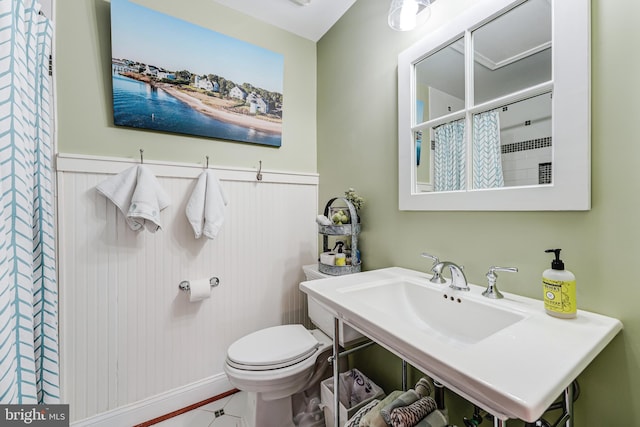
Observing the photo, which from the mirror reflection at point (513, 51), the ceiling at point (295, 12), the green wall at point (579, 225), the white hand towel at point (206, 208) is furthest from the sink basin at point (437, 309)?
the ceiling at point (295, 12)

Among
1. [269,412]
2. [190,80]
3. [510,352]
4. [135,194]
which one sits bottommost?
[269,412]

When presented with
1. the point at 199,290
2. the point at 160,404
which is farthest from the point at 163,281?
the point at 160,404

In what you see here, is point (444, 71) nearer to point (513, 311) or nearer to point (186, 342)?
point (513, 311)

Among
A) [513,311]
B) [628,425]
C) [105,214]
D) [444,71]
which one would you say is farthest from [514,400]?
[105,214]

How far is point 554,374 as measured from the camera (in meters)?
0.47

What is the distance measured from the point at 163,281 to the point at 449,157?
1620mm

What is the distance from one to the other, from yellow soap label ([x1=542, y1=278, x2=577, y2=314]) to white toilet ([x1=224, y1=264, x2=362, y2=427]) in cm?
74

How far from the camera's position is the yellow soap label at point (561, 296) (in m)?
0.68

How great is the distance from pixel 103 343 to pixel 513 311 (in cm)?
182

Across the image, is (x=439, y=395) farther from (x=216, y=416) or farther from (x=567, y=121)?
(x=216, y=416)

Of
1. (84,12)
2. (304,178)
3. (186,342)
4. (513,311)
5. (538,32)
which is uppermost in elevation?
(84,12)

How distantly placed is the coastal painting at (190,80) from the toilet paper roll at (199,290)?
2.89 feet

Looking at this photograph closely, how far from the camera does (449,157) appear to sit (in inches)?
42.9

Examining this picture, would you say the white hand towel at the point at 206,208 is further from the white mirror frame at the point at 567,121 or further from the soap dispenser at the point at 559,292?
the soap dispenser at the point at 559,292
